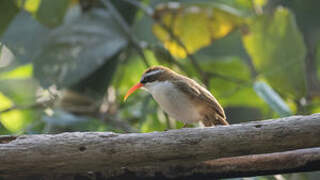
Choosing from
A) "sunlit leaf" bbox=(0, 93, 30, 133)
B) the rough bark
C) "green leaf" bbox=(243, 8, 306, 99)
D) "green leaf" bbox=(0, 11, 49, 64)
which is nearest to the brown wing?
the rough bark

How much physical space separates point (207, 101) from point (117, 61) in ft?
6.70

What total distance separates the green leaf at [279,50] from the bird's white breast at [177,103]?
145 centimetres

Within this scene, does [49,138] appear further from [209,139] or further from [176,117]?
[176,117]

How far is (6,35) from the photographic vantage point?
486cm

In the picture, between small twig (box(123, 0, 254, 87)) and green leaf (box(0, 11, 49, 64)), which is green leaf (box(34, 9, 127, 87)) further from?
small twig (box(123, 0, 254, 87))

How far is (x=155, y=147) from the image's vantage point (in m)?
2.66

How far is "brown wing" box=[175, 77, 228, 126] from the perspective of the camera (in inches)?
136

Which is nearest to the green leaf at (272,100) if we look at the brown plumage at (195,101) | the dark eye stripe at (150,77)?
the brown plumage at (195,101)

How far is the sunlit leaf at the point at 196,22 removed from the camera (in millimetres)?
5324

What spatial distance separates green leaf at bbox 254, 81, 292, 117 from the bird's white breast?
667mm

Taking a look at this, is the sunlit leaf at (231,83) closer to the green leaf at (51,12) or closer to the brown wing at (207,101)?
the green leaf at (51,12)

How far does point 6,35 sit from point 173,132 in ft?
8.64

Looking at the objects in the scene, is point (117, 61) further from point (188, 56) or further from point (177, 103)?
point (177, 103)

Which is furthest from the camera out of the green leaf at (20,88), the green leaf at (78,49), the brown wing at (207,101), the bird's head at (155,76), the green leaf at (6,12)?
the green leaf at (78,49)
